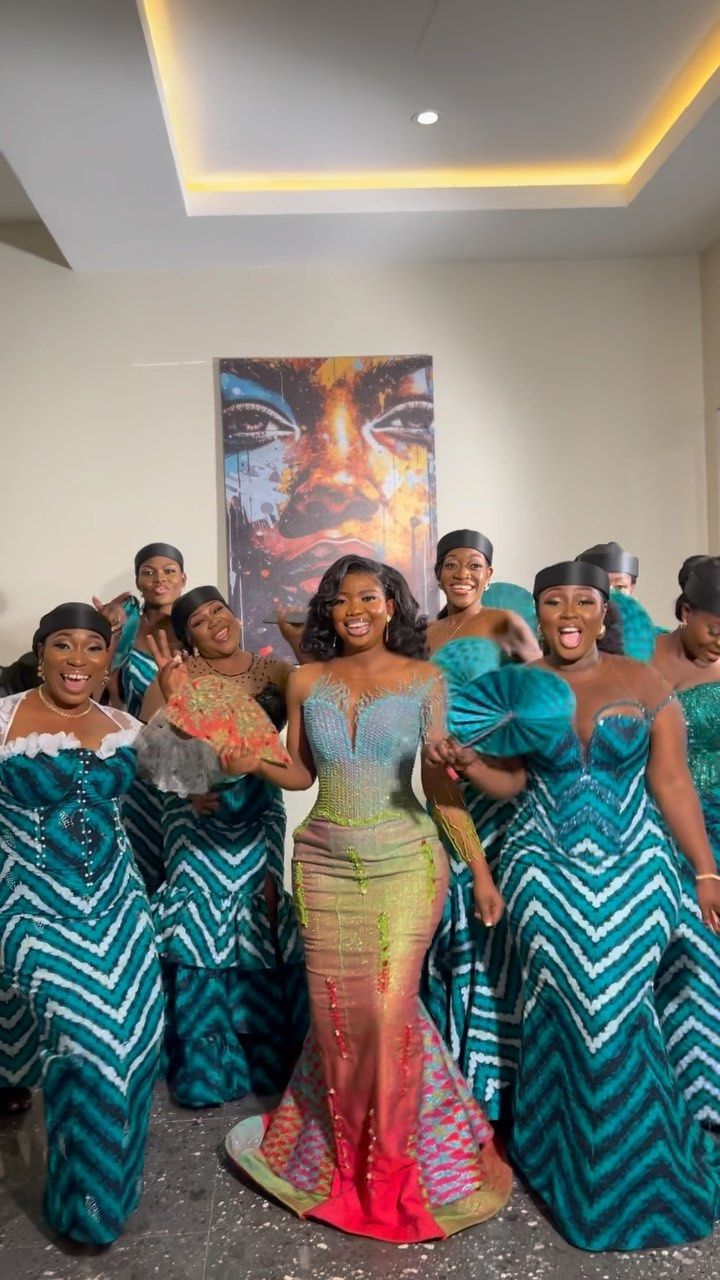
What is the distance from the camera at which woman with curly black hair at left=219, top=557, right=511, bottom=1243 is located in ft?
8.75

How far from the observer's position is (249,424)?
6035 mm

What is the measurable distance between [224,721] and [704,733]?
1566 mm

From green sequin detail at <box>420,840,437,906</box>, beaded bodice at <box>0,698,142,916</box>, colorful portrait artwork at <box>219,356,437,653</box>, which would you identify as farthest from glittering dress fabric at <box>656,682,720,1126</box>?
colorful portrait artwork at <box>219,356,437,653</box>

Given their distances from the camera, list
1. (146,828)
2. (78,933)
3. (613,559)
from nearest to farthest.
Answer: (78,933), (146,828), (613,559)

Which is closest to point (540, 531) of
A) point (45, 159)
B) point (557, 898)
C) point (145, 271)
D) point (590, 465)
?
point (590, 465)

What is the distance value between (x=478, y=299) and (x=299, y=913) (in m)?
4.52

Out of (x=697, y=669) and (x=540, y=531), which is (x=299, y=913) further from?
(x=540, y=531)

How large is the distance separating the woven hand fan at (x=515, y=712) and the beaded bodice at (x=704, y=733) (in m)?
0.82

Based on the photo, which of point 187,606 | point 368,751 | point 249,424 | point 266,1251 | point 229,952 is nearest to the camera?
point 266,1251

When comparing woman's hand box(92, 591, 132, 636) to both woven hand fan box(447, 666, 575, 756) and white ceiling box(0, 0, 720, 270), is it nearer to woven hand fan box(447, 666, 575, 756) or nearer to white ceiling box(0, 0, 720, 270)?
woven hand fan box(447, 666, 575, 756)

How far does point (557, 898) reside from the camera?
2682mm

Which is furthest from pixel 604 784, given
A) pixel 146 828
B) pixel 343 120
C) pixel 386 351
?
pixel 386 351

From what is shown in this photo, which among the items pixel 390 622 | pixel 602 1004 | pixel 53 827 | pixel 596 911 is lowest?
pixel 602 1004

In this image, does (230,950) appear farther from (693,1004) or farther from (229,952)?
(693,1004)
